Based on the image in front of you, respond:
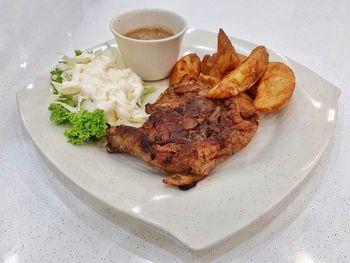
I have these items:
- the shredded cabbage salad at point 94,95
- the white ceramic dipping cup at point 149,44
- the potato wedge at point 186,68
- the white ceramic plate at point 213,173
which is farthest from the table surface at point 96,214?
the potato wedge at point 186,68

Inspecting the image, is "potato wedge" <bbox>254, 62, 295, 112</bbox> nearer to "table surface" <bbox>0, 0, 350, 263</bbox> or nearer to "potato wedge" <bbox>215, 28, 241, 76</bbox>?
"potato wedge" <bbox>215, 28, 241, 76</bbox>

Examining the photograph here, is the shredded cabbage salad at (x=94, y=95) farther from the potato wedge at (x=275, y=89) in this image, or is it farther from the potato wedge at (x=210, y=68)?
the potato wedge at (x=275, y=89)

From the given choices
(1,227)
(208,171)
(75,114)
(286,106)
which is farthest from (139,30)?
(1,227)

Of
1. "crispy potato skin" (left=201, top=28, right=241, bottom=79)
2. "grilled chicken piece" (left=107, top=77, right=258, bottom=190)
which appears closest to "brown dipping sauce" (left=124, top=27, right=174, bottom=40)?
"crispy potato skin" (left=201, top=28, right=241, bottom=79)

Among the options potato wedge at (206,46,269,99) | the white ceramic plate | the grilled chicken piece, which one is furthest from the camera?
potato wedge at (206,46,269,99)

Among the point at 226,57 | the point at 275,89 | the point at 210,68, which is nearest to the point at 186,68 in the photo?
the point at 210,68
